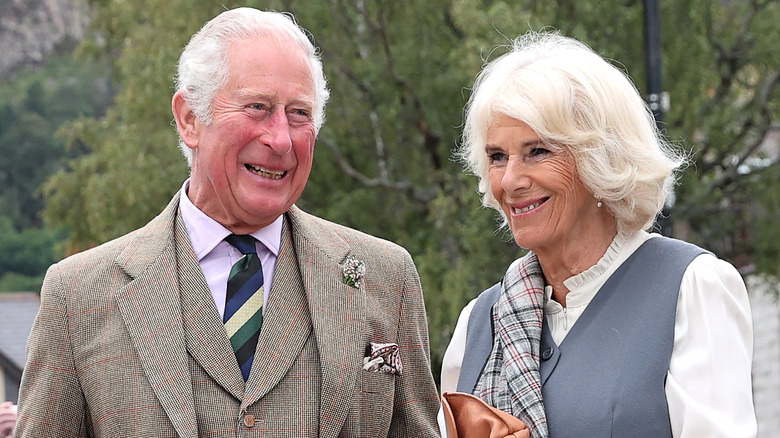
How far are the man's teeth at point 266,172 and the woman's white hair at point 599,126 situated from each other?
2.15 feet

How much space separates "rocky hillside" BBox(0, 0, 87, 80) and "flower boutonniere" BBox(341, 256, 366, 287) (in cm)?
8114

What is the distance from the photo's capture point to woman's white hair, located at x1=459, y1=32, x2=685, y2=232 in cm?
338

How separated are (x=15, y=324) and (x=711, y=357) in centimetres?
1822

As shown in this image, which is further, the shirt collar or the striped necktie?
the shirt collar

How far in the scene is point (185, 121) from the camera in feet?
12.0

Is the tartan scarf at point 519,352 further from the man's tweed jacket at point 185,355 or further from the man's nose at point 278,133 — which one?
the man's nose at point 278,133

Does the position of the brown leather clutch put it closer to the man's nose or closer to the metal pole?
the man's nose

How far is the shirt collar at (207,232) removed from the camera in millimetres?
3621

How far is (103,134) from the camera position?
66.7 feet

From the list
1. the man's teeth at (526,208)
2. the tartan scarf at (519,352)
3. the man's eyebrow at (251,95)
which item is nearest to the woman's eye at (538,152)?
the man's teeth at (526,208)

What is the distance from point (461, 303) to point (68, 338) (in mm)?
7388

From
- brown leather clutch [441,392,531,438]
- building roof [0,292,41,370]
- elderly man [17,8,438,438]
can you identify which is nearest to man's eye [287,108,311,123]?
elderly man [17,8,438,438]

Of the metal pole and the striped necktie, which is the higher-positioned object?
the striped necktie

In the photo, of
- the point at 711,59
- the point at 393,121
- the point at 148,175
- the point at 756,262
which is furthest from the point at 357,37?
the point at 756,262
